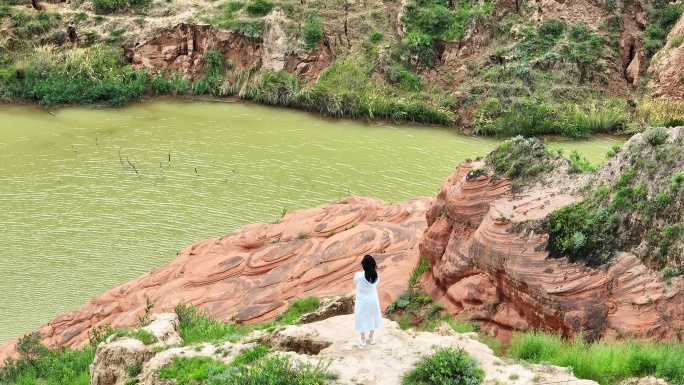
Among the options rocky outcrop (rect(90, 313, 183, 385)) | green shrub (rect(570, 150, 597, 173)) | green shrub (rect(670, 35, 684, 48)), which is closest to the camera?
rocky outcrop (rect(90, 313, 183, 385))

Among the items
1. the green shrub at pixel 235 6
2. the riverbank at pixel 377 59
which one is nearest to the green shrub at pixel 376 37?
the riverbank at pixel 377 59

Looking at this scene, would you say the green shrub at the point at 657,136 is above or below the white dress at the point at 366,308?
above

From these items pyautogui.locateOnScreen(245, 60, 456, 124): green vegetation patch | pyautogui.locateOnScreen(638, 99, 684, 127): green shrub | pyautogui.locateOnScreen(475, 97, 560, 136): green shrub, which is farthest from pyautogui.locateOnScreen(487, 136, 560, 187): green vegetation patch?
pyautogui.locateOnScreen(638, 99, 684, 127): green shrub

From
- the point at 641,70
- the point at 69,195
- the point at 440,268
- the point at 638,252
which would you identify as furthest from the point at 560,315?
the point at 641,70

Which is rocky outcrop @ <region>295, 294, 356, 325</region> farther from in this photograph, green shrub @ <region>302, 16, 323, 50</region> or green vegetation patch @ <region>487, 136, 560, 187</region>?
green shrub @ <region>302, 16, 323, 50</region>

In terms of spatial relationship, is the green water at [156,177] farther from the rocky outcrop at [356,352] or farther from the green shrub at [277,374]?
the green shrub at [277,374]

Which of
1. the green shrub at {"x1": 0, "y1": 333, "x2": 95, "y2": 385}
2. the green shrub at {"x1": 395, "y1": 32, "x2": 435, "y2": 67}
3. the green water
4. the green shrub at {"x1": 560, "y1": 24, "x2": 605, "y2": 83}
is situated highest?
the green shrub at {"x1": 560, "y1": 24, "x2": 605, "y2": 83}

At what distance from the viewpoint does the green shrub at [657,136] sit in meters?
8.60

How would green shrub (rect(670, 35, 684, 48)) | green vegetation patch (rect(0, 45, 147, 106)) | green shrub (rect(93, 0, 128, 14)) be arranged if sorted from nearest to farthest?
green shrub (rect(670, 35, 684, 48)), green vegetation patch (rect(0, 45, 147, 106)), green shrub (rect(93, 0, 128, 14))

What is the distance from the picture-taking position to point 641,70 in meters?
27.4

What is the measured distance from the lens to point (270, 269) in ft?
44.0

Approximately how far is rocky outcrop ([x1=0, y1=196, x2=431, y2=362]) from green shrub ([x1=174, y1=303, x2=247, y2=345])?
1.15 m

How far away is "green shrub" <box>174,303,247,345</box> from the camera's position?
32.1 ft

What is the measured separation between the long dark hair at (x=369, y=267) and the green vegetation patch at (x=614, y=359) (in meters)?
1.91
